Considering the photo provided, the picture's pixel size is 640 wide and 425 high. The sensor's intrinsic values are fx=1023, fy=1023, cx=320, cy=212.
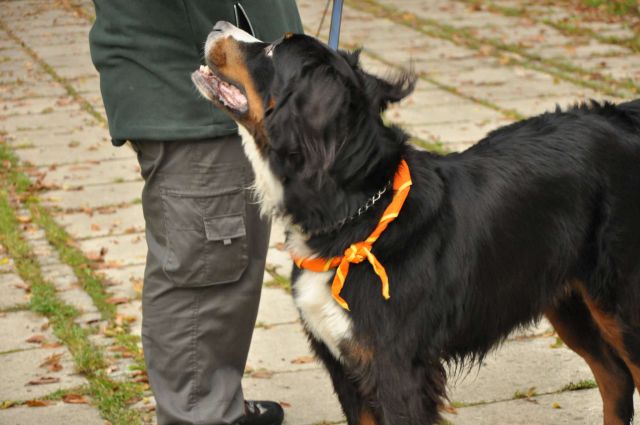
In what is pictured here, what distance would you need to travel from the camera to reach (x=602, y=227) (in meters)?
3.86

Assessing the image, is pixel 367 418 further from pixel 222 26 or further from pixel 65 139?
pixel 65 139

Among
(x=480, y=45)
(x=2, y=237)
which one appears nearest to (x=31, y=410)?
(x=2, y=237)

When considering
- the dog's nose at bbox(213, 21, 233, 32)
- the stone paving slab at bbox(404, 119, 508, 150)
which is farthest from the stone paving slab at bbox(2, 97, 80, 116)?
the dog's nose at bbox(213, 21, 233, 32)

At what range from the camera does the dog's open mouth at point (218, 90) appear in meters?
3.50

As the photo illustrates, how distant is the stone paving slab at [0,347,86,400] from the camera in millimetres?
4746

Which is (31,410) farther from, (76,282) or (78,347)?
(76,282)

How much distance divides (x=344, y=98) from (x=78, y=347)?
95.3 inches

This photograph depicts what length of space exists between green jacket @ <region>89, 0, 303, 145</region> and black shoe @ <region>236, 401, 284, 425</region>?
128 cm

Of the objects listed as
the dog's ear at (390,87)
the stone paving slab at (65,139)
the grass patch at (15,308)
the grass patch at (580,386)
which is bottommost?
the stone paving slab at (65,139)

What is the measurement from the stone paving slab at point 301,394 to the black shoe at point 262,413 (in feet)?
0.30

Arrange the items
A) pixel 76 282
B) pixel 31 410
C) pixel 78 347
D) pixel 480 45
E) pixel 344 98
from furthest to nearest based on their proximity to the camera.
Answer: pixel 480 45, pixel 76 282, pixel 78 347, pixel 31 410, pixel 344 98

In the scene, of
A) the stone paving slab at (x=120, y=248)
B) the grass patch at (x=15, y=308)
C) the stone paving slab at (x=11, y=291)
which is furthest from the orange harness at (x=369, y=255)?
the stone paving slab at (x=120, y=248)

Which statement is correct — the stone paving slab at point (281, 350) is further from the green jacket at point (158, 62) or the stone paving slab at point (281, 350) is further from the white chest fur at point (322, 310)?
the green jacket at point (158, 62)

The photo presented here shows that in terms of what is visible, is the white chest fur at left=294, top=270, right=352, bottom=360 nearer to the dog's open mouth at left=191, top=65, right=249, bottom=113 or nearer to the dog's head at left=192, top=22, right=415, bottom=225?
the dog's head at left=192, top=22, right=415, bottom=225
